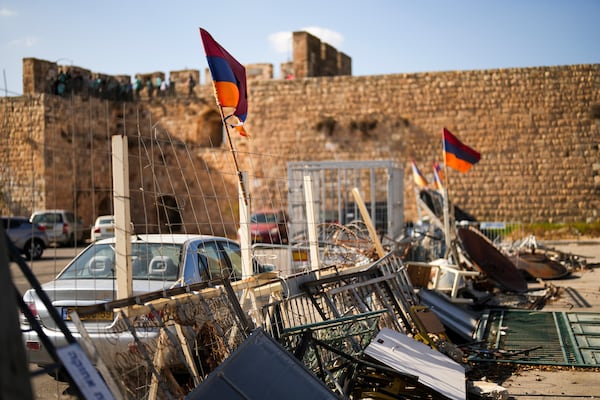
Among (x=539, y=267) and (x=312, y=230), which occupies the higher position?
(x=312, y=230)

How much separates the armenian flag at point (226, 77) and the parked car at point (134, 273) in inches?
49.9

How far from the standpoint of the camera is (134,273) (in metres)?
6.75

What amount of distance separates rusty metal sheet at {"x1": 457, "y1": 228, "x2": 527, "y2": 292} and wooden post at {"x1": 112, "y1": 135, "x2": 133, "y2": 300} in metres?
7.83

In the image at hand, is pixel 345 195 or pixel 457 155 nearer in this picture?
pixel 457 155

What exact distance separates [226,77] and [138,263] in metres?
1.86

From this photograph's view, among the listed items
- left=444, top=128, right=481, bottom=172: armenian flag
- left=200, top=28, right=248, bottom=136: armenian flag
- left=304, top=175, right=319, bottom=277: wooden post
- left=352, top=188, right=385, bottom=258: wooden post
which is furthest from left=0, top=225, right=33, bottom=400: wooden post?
left=444, top=128, right=481, bottom=172: armenian flag

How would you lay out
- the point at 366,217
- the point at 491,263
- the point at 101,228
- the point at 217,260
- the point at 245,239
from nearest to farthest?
the point at 245,239 < the point at 217,260 < the point at 366,217 < the point at 491,263 < the point at 101,228

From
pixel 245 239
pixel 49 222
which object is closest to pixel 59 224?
pixel 49 222

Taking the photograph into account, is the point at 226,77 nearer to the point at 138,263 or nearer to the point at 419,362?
the point at 138,263

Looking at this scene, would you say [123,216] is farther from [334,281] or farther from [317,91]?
[317,91]

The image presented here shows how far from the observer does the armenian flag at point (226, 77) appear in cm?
629

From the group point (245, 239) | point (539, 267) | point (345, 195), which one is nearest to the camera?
point (245, 239)

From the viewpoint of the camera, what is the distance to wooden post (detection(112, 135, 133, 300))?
433cm

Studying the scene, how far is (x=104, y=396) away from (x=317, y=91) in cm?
2298
